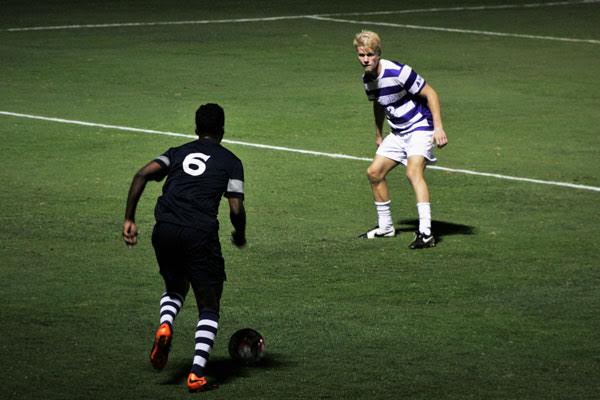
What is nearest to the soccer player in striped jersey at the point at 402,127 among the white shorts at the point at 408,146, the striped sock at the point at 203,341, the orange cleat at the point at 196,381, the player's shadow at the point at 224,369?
the white shorts at the point at 408,146

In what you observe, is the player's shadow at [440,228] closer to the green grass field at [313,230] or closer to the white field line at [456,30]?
the green grass field at [313,230]

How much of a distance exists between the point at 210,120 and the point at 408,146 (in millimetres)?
4861

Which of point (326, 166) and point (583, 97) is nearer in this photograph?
point (326, 166)

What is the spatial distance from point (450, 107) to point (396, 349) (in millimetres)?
12633

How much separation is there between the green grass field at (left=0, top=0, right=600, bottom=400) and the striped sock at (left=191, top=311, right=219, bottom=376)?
201 millimetres

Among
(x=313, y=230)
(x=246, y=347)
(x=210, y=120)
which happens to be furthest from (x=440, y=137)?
(x=210, y=120)

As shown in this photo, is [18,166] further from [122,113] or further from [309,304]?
[309,304]

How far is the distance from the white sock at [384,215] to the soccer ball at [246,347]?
431 cm

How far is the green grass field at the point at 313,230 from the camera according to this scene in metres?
9.95

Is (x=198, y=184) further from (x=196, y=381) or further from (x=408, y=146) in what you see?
(x=408, y=146)

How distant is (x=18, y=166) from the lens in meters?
17.8

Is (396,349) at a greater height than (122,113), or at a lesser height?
lesser

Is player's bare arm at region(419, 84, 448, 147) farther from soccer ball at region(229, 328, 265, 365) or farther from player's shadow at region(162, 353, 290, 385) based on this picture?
soccer ball at region(229, 328, 265, 365)

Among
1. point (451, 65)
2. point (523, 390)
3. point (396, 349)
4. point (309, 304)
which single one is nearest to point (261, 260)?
point (309, 304)
